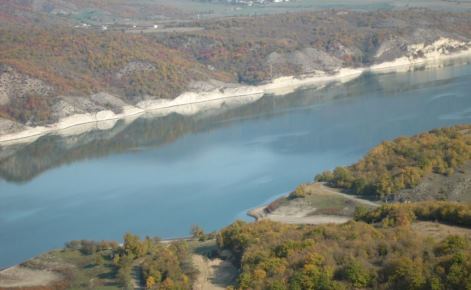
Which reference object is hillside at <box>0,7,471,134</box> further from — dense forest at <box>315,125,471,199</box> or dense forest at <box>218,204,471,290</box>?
dense forest at <box>218,204,471,290</box>

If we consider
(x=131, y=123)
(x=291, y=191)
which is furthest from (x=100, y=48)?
(x=291, y=191)

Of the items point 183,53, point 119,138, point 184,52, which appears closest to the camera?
point 119,138

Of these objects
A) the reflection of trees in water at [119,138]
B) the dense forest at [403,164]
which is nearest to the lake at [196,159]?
the reflection of trees in water at [119,138]

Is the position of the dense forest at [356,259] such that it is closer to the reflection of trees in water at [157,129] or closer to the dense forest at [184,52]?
the reflection of trees in water at [157,129]

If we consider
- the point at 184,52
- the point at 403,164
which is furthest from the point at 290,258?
the point at 184,52

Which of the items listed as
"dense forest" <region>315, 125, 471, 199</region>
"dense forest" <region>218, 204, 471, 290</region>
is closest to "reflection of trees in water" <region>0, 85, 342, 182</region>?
"dense forest" <region>315, 125, 471, 199</region>

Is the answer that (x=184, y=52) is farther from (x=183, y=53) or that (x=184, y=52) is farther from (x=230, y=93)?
(x=230, y=93)

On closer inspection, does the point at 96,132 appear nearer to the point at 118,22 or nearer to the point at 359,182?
the point at 359,182
